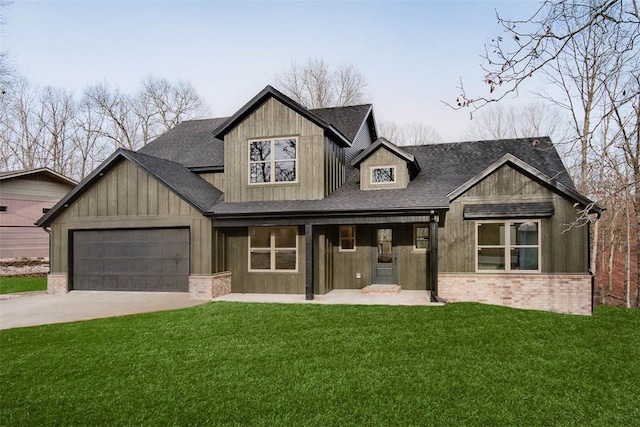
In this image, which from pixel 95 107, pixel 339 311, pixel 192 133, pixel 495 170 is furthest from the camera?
pixel 95 107

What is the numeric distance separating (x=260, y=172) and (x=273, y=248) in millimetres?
2458

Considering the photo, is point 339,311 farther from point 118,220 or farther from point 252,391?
point 118,220

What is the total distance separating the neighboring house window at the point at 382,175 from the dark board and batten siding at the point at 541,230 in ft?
7.72

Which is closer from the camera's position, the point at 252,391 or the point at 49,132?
the point at 252,391

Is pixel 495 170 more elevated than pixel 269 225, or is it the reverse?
pixel 495 170

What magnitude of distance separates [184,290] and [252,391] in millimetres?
8331

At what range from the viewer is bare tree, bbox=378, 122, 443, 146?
36.9 m

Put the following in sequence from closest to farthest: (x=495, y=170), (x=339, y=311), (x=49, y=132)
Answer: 1. (x=339, y=311)
2. (x=495, y=170)
3. (x=49, y=132)

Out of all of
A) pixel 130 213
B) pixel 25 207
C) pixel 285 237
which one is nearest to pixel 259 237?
pixel 285 237

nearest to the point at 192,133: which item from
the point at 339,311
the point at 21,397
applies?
the point at 339,311

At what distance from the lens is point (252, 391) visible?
5660 mm

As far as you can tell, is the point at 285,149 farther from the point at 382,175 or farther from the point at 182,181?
the point at 182,181

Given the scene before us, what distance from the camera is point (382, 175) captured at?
13922mm

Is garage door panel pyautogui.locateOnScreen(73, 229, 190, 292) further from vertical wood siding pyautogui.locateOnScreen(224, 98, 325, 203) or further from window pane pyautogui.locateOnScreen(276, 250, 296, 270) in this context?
window pane pyautogui.locateOnScreen(276, 250, 296, 270)
